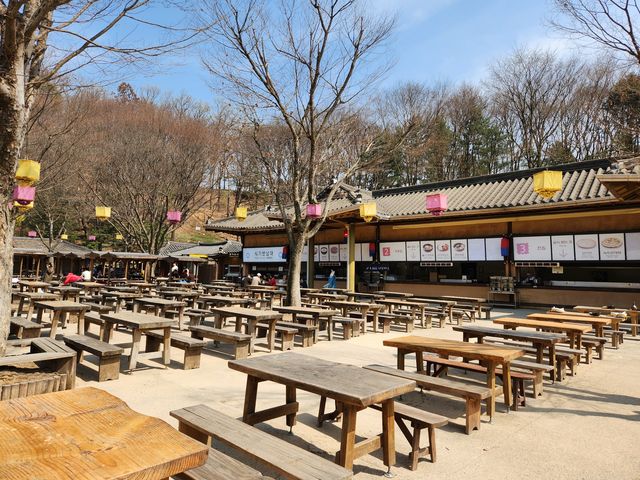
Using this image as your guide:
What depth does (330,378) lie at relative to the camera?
2781 millimetres

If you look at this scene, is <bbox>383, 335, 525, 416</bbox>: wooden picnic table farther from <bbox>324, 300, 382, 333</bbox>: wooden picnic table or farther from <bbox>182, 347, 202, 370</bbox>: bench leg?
<bbox>324, 300, 382, 333</bbox>: wooden picnic table

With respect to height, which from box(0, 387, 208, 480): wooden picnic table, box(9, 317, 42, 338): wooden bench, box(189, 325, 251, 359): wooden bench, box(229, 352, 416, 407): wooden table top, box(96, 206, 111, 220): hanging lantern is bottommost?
box(189, 325, 251, 359): wooden bench

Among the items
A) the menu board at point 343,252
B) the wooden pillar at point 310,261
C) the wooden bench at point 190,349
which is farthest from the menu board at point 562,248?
the wooden bench at point 190,349

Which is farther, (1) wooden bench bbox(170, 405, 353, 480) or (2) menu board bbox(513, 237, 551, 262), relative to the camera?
(2) menu board bbox(513, 237, 551, 262)

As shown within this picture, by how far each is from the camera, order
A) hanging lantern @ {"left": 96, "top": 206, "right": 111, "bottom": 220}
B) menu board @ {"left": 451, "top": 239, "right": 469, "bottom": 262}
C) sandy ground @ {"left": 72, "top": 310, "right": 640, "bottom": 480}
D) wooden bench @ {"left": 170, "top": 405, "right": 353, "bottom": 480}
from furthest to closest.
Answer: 1. hanging lantern @ {"left": 96, "top": 206, "right": 111, "bottom": 220}
2. menu board @ {"left": 451, "top": 239, "right": 469, "bottom": 262}
3. sandy ground @ {"left": 72, "top": 310, "right": 640, "bottom": 480}
4. wooden bench @ {"left": 170, "top": 405, "right": 353, "bottom": 480}

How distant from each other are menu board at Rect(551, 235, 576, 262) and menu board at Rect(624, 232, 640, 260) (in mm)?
1316

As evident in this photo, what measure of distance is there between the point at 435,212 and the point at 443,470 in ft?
36.2

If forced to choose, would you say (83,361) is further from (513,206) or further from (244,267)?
(244,267)

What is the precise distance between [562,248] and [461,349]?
10.2 m

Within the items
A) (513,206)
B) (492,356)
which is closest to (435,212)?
(513,206)

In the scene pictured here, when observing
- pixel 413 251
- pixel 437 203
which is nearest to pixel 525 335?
pixel 437 203

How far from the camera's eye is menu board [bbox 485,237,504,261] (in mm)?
13367

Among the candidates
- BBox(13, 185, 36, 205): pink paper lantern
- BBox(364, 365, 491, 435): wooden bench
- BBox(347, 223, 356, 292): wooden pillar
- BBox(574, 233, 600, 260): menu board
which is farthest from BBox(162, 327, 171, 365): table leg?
BBox(574, 233, 600, 260): menu board

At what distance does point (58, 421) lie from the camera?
1689mm
